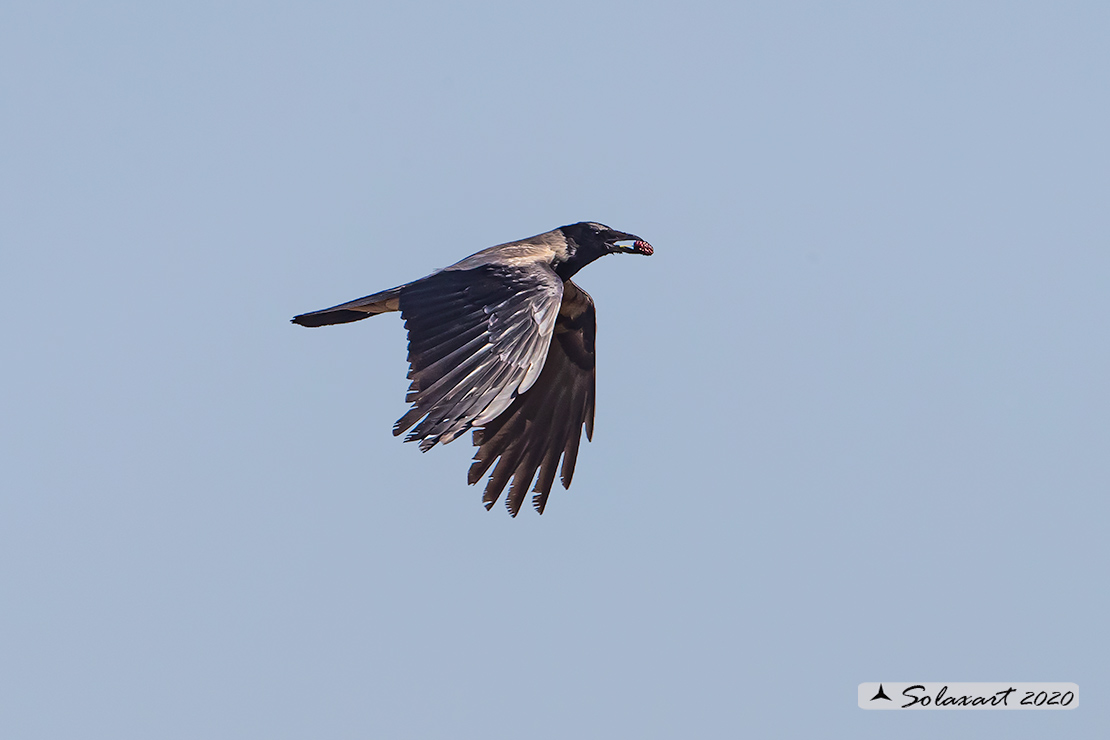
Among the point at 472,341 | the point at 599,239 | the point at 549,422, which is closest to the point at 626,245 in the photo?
the point at 599,239

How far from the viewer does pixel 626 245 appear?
532 inches

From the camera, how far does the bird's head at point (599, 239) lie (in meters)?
13.4

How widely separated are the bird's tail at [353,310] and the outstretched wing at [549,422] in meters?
1.19

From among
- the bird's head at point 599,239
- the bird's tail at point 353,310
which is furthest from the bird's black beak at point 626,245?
Result: the bird's tail at point 353,310

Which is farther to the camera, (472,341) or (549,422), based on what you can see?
(549,422)

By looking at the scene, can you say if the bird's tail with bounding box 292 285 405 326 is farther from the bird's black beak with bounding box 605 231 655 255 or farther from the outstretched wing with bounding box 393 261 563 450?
the bird's black beak with bounding box 605 231 655 255

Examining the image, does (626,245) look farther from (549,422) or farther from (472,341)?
(472,341)

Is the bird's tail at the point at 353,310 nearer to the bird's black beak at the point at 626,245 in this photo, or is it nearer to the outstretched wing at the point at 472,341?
the outstretched wing at the point at 472,341

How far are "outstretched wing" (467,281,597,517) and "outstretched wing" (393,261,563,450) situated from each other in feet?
4.87

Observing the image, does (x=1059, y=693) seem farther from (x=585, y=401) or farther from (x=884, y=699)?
(x=585, y=401)

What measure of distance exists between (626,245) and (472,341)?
137 inches

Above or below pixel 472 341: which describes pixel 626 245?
above

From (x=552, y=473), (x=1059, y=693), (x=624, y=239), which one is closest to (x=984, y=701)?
(x=1059, y=693)

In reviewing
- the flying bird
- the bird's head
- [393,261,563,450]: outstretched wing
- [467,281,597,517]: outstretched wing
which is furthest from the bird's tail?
the bird's head
